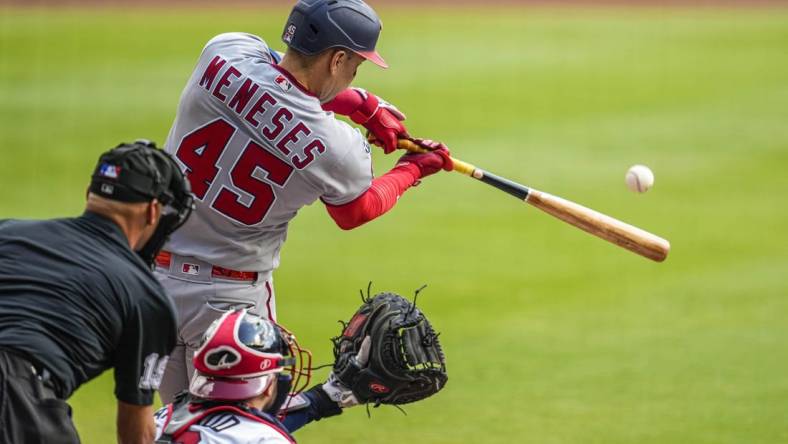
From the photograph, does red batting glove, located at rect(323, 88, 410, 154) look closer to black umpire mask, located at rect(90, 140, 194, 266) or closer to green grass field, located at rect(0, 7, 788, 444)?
black umpire mask, located at rect(90, 140, 194, 266)

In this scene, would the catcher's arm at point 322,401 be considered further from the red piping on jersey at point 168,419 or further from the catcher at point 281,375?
the red piping on jersey at point 168,419

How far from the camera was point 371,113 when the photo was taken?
217 inches

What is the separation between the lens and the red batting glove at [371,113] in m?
5.48

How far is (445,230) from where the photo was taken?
36.8ft

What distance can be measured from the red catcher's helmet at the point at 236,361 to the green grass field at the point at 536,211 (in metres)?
2.66

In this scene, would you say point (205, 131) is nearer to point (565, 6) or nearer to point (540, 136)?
point (540, 136)

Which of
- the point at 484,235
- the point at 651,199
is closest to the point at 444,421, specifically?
the point at 484,235

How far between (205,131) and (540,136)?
393 inches

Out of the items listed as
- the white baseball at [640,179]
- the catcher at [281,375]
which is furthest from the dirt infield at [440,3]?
the catcher at [281,375]

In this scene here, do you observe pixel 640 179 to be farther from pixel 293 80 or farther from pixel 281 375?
pixel 281 375

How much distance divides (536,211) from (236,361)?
8.56 m

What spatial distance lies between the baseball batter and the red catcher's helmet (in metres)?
1.00

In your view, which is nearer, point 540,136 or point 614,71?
point 540,136

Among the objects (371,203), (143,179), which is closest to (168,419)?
(143,179)
